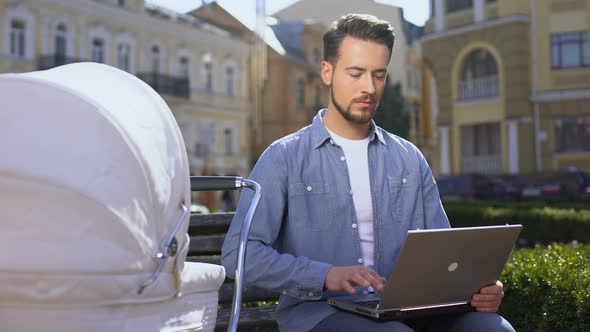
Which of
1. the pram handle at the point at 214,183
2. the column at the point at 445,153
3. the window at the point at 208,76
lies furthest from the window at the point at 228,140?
the pram handle at the point at 214,183

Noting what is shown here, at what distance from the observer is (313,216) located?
3549 mm

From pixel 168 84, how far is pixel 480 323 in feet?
131

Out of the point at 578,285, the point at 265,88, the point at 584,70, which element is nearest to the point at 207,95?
the point at 265,88

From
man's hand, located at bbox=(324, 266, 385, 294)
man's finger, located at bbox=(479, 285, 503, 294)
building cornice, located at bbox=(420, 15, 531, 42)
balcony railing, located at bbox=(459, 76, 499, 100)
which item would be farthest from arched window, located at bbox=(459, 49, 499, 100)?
man's hand, located at bbox=(324, 266, 385, 294)

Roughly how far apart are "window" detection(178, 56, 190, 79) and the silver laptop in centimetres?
4184

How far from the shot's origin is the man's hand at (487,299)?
3252mm

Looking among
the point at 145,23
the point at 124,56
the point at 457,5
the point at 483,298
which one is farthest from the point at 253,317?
the point at 145,23

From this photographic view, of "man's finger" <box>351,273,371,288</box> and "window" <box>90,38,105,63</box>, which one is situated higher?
"window" <box>90,38,105,63</box>

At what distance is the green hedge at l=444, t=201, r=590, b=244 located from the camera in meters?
12.8

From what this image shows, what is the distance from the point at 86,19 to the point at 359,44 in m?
35.9

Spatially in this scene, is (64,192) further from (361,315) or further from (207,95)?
(207,95)

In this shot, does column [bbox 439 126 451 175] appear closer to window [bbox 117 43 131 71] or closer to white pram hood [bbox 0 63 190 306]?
window [bbox 117 43 131 71]

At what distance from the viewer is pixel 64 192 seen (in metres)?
2.20

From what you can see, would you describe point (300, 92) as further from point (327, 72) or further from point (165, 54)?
point (327, 72)
